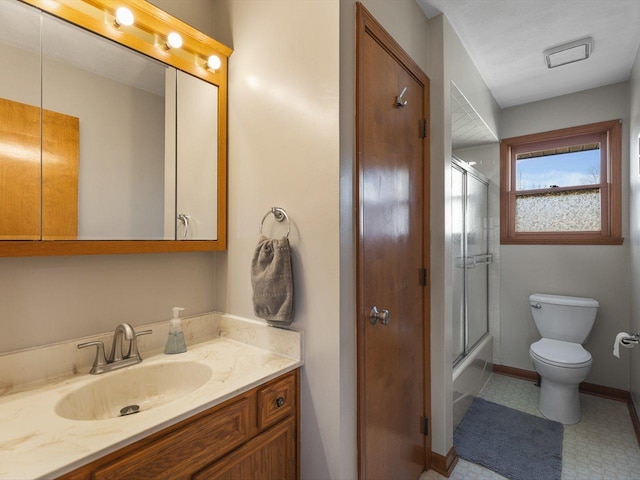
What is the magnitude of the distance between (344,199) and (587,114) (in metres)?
2.89

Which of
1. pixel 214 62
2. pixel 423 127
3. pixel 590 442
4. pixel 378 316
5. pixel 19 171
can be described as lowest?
pixel 590 442

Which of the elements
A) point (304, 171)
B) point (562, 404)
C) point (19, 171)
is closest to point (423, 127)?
point (304, 171)

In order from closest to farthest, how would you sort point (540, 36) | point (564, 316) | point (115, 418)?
point (115, 418)
point (540, 36)
point (564, 316)

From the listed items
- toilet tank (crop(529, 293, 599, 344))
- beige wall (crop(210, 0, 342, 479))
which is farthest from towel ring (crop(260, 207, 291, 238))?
toilet tank (crop(529, 293, 599, 344))

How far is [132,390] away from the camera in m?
1.16

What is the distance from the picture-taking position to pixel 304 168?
1243 millimetres

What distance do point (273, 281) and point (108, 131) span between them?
33.8 inches

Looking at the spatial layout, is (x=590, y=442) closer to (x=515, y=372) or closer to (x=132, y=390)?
(x=515, y=372)

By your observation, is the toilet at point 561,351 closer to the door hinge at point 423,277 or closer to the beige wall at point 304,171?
the door hinge at point 423,277

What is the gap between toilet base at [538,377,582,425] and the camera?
231cm

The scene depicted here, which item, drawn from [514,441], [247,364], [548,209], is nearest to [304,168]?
[247,364]

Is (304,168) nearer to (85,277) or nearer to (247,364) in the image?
(247,364)

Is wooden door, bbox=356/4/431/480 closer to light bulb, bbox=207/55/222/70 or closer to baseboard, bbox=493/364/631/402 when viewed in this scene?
light bulb, bbox=207/55/222/70

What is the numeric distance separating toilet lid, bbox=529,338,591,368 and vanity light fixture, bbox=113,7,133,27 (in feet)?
10.3
